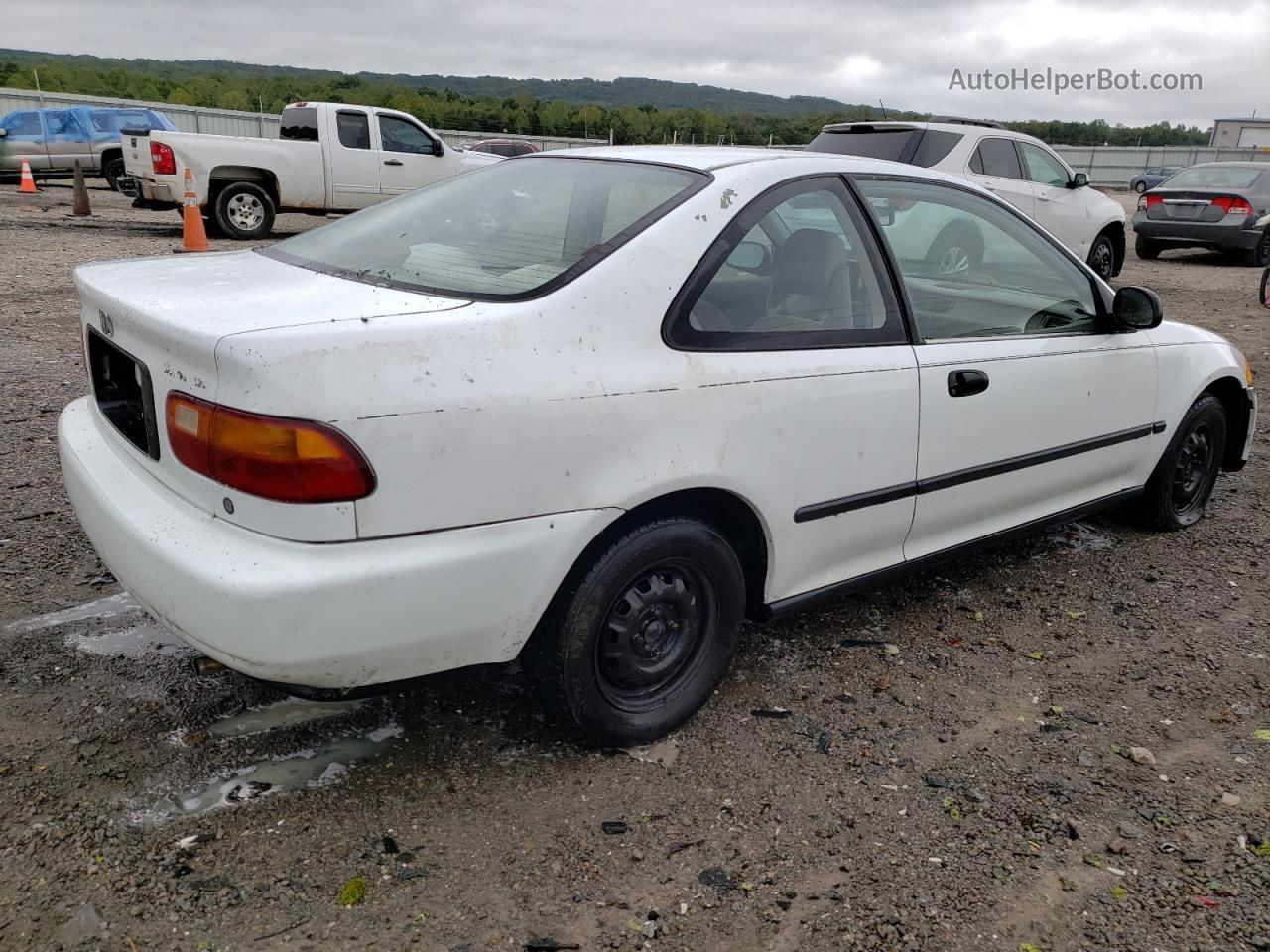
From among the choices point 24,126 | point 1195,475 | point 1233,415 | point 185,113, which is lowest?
point 1195,475

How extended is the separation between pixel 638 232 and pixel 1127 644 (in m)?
2.27

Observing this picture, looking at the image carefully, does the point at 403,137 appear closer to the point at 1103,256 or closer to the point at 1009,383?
the point at 1103,256

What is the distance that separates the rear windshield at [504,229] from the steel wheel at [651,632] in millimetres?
819

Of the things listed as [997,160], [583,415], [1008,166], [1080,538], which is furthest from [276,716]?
[1008,166]

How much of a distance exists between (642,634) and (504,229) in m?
1.20

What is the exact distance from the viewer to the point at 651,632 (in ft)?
8.95

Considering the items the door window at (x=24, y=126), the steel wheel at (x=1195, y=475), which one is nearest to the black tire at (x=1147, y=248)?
the steel wheel at (x=1195, y=475)

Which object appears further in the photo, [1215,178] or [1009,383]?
[1215,178]

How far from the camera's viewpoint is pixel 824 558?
3006mm

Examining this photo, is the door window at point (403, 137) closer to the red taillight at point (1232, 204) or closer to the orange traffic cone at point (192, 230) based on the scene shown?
the orange traffic cone at point (192, 230)

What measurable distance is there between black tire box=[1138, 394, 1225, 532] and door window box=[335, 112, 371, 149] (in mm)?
11652

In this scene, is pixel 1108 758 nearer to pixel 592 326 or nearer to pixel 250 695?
pixel 592 326

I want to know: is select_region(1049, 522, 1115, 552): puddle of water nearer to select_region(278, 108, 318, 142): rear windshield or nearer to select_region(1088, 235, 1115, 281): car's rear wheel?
select_region(1088, 235, 1115, 281): car's rear wheel

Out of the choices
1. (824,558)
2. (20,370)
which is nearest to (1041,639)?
(824,558)
